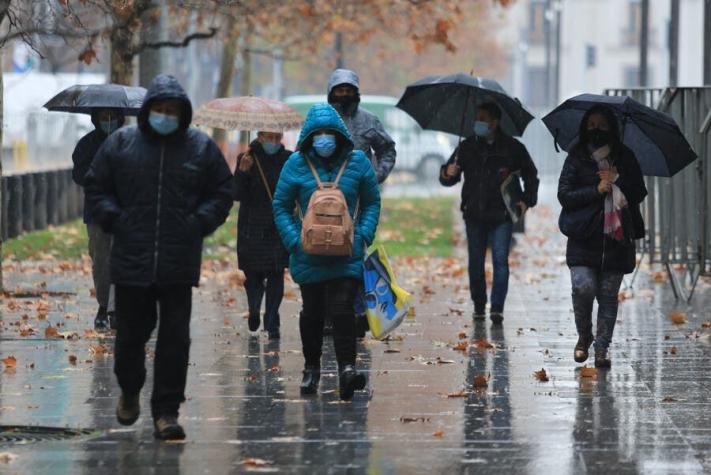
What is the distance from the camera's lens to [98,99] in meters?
12.2

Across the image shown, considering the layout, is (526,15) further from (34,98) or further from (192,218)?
(192,218)

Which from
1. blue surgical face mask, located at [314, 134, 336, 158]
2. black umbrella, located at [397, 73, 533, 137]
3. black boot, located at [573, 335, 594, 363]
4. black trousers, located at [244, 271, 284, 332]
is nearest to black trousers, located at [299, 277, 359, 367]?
blue surgical face mask, located at [314, 134, 336, 158]

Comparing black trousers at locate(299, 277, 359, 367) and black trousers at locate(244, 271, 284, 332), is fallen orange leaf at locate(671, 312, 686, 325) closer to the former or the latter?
black trousers at locate(244, 271, 284, 332)

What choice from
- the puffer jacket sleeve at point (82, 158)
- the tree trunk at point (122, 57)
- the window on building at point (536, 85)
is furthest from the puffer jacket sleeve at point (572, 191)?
the window on building at point (536, 85)

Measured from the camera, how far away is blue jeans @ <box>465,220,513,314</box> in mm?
13258

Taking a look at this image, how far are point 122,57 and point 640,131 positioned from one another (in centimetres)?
810

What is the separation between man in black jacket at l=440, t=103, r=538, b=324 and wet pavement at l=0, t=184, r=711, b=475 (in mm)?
561

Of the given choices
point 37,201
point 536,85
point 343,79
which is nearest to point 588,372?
point 343,79

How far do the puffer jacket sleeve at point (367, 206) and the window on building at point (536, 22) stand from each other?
3434 inches

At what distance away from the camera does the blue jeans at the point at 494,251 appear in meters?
13.3

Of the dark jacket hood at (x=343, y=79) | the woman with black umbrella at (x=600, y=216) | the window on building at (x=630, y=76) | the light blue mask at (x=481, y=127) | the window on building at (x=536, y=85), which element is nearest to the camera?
the woman with black umbrella at (x=600, y=216)

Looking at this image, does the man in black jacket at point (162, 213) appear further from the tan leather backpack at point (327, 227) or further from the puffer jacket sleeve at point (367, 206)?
the puffer jacket sleeve at point (367, 206)

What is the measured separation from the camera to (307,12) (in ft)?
85.0

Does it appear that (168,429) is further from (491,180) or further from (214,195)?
(491,180)
